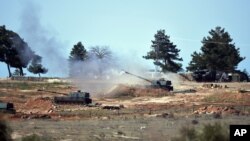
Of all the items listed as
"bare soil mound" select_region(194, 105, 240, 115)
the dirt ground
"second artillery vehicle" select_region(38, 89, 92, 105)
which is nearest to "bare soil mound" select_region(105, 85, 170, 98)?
the dirt ground

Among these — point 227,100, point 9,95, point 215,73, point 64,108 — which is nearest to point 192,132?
point 64,108

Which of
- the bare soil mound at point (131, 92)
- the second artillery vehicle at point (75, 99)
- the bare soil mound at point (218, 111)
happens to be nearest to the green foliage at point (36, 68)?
the bare soil mound at point (131, 92)

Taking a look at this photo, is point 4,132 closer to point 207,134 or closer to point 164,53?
point 207,134

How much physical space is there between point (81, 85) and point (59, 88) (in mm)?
5491

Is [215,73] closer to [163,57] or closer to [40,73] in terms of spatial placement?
[163,57]

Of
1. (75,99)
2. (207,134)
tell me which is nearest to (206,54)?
(75,99)

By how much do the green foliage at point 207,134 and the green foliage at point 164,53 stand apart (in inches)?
3322

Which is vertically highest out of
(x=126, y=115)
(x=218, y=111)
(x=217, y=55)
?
(x=217, y=55)

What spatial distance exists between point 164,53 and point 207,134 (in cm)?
8594

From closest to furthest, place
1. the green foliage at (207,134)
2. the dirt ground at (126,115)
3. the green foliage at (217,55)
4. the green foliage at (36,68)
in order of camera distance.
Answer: the green foliage at (207,134)
the dirt ground at (126,115)
the green foliage at (217,55)
the green foliage at (36,68)

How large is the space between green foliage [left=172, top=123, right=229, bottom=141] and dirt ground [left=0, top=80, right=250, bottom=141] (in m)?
3.95

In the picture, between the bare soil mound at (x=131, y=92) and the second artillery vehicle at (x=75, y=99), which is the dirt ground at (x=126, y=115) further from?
the second artillery vehicle at (x=75, y=99)

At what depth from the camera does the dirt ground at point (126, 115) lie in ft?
94.5

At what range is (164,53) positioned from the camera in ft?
347
